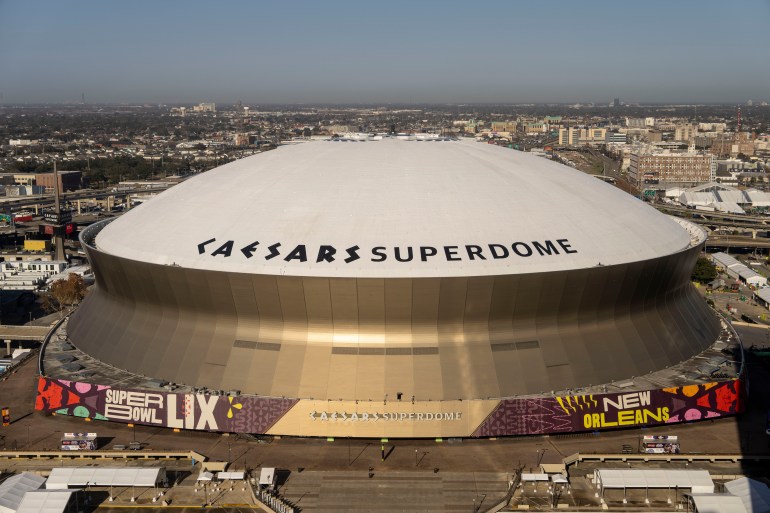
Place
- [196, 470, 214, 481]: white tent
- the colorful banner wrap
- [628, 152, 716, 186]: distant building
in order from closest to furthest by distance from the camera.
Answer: [196, 470, 214, 481]: white tent < the colorful banner wrap < [628, 152, 716, 186]: distant building

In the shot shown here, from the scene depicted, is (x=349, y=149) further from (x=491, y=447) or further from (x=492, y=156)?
(x=491, y=447)

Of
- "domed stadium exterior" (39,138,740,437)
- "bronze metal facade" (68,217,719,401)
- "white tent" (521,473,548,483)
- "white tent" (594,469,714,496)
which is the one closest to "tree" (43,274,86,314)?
"domed stadium exterior" (39,138,740,437)

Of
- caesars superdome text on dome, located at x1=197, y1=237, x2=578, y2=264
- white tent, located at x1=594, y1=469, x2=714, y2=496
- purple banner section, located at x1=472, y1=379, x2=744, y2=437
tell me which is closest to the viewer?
white tent, located at x1=594, y1=469, x2=714, y2=496

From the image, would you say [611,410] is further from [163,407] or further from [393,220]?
[163,407]

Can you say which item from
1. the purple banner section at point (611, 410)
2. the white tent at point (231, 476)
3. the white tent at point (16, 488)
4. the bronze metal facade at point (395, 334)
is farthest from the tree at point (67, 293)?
the purple banner section at point (611, 410)

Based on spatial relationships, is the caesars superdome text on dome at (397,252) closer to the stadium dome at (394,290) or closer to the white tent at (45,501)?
the stadium dome at (394,290)

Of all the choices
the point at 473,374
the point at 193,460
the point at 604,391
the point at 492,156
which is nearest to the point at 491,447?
the point at 473,374

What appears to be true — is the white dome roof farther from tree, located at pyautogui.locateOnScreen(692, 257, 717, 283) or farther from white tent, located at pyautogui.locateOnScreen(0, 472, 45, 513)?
tree, located at pyautogui.locateOnScreen(692, 257, 717, 283)
